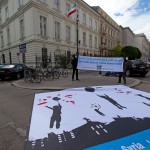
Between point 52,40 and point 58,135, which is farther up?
point 52,40

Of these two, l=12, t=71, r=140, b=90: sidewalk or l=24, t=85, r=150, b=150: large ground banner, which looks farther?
l=12, t=71, r=140, b=90: sidewalk

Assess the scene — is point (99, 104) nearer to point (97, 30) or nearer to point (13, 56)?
point (13, 56)

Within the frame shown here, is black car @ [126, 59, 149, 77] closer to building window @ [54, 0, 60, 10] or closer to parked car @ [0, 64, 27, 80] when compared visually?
parked car @ [0, 64, 27, 80]

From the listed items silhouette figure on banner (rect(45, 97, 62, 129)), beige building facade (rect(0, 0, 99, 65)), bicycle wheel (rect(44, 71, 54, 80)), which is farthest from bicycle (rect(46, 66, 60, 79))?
beige building facade (rect(0, 0, 99, 65))

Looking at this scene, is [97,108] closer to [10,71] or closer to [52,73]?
[52,73]

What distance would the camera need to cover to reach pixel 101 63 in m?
10.8

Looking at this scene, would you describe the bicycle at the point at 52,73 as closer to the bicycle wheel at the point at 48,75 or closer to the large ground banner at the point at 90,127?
the bicycle wheel at the point at 48,75

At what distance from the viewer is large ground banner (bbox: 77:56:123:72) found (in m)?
10.3

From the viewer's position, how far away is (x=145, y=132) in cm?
327

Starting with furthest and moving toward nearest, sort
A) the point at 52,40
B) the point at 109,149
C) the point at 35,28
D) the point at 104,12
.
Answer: the point at 104,12 < the point at 52,40 < the point at 35,28 < the point at 109,149

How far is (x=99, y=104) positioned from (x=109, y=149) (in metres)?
2.56

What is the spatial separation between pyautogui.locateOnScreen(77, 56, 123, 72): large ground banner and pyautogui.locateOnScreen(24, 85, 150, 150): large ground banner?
17.4ft

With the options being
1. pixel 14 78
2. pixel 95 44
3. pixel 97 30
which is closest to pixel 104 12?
pixel 97 30

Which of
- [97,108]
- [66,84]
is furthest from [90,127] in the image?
[66,84]
